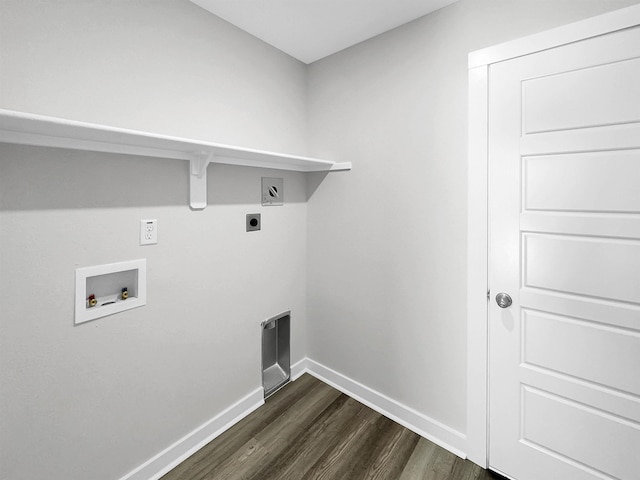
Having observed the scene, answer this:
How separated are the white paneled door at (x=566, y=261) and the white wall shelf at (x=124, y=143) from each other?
1.23 meters

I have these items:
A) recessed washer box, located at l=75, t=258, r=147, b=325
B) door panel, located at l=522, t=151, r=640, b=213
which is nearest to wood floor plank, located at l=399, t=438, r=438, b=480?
door panel, located at l=522, t=151, r=640, b=213

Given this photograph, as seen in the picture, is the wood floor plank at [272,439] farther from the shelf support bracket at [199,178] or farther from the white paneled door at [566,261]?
the shelf support bracket at [199,178]

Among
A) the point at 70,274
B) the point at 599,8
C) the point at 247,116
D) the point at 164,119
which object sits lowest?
the point at 70,274

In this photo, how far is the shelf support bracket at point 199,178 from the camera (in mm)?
1581

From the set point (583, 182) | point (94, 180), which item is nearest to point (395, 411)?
point (583, 182)

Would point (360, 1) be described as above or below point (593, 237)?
above

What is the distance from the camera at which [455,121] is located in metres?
1.59

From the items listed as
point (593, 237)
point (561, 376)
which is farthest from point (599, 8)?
point (561, 376)

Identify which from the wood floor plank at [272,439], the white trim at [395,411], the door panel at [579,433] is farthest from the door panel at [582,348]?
the wood floor plank at [272,439]

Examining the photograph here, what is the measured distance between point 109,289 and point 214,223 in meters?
0.62

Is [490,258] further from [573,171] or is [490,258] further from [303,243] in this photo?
[303,243]

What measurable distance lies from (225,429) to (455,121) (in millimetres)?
2297

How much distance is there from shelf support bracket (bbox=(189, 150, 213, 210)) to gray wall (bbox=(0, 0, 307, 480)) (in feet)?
0.15

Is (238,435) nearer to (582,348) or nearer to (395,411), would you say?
(395,411)
